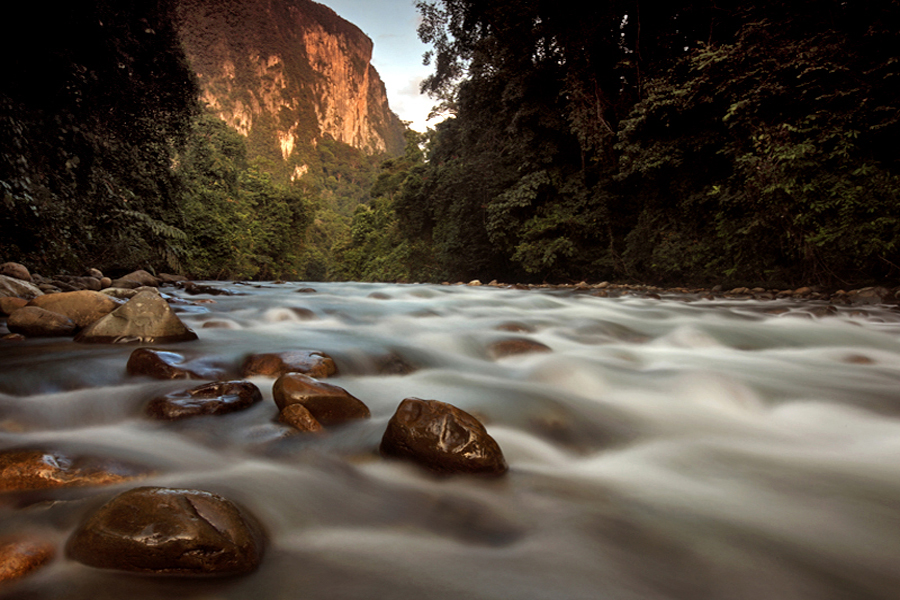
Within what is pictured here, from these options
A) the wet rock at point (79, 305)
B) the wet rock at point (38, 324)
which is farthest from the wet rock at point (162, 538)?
the wet rock at point (79, 305)

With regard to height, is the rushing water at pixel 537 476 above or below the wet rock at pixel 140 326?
below

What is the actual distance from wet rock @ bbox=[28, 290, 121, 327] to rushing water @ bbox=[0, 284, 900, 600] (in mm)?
532

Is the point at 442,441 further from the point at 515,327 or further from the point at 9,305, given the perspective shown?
the point at 9,305

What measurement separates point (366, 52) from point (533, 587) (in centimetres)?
18414

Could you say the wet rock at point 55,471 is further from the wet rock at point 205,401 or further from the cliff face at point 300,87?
the cliff face at point 300,87

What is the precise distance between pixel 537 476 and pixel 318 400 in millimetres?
1157

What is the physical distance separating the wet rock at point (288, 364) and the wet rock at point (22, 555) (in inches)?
67.5

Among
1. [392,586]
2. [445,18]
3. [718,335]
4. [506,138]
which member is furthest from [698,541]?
[445,18]

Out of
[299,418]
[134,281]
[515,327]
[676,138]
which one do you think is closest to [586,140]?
[676,138]

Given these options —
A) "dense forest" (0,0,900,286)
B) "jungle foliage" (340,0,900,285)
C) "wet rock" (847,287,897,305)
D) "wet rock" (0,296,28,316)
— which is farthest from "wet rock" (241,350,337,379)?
"jungle foliage" (340,0,900,285)

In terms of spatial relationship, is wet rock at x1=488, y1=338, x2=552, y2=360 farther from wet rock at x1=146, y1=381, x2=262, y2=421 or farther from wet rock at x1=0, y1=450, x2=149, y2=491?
wet rock at x1=0, y1=450, x2=149, y2=491

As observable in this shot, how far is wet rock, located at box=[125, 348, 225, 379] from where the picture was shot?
A: 2.64m

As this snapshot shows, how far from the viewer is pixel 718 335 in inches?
195

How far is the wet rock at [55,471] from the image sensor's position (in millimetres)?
1411
